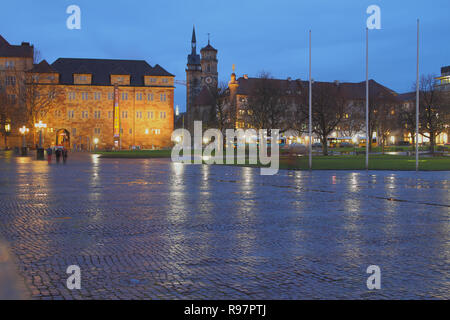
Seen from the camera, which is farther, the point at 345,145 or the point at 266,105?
the point at 345,145

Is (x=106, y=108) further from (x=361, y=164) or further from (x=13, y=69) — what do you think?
(x=361, y=164)

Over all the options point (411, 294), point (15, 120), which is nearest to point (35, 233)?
point (411, 294)

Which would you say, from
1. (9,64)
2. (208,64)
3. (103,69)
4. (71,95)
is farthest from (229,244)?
(208,64)

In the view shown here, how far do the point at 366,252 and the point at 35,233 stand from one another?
6.40m

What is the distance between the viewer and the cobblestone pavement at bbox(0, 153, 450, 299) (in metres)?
6.00

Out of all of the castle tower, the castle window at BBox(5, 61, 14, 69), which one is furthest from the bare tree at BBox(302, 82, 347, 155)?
the castle tower

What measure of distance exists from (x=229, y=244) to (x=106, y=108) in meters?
91.1

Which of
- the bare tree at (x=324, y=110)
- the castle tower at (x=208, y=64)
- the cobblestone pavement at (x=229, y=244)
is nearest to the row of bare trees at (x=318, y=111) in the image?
the bare tree at (x=324, y=110)

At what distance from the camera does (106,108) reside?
95875 millimetres

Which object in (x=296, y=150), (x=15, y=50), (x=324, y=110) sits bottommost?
(x=296, y=150)

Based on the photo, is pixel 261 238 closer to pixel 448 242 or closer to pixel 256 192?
pixel 448 242

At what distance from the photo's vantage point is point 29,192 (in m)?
17.8

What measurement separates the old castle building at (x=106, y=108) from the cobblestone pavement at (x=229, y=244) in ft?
261

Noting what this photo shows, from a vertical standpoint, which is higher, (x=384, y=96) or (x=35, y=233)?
(x=384, y=96)
